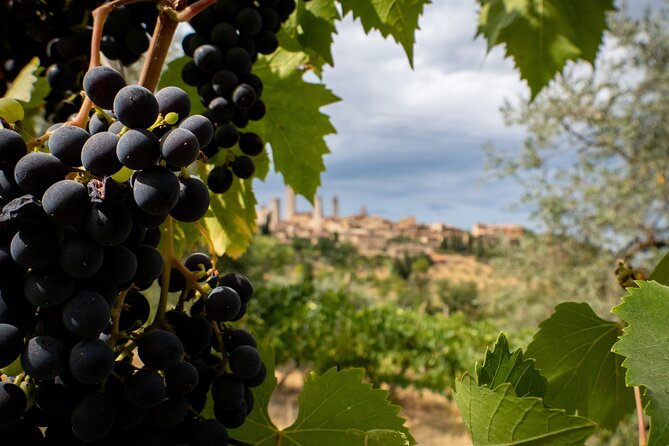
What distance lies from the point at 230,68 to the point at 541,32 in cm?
94

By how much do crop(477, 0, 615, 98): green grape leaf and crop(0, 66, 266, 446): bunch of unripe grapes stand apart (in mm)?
1153

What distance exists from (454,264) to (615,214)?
14804mm

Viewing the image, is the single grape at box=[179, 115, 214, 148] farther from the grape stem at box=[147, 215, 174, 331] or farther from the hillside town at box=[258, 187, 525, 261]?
the hillside town at box=[258, 187, 525, 261]

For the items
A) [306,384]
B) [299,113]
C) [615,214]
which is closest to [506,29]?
[299,113]

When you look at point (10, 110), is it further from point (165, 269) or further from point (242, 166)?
point (242, 166)

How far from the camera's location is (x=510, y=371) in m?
0.48

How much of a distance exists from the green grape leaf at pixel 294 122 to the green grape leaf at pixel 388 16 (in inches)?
6.2

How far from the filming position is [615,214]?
291 inches

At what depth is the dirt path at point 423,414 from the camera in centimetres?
668

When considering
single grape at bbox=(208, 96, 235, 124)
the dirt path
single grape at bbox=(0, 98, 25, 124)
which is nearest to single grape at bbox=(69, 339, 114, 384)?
single grape at bbox=(0, 98, 25, 124)

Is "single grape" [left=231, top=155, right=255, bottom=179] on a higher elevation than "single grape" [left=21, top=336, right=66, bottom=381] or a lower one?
higher

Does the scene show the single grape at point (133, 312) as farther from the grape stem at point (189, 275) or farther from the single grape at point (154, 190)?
the single grape at point (154, 190)

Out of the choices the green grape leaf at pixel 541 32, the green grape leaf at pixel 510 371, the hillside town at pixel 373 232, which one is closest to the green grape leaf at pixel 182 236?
the green grape leaf at pixel 510 371

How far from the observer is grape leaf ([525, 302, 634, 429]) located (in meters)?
0.82
